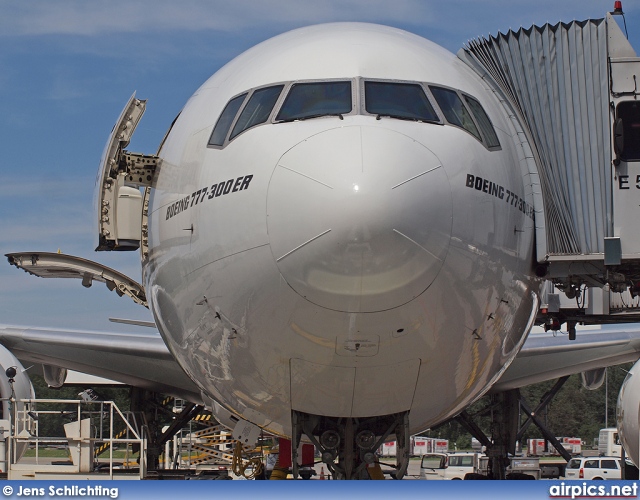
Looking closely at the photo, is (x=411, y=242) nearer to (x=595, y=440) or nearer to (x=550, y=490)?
(x=550, y=490)

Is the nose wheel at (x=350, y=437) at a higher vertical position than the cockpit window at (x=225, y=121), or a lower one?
lower

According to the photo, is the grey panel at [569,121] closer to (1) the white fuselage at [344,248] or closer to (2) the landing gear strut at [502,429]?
(1) the white fuselage at [344,248]

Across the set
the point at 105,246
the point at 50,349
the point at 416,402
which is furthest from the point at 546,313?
the point at 50,349

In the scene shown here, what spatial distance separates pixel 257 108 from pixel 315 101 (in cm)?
52

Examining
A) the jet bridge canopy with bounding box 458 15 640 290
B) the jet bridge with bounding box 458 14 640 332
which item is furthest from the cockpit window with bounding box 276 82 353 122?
the jet bridge canopy with bounding box 458 15 640 290

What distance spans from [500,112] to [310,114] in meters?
2.11

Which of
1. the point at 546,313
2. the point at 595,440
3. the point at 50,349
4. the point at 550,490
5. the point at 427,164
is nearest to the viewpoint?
the point at 550,490

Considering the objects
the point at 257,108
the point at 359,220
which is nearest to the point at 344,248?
the point at 359,220

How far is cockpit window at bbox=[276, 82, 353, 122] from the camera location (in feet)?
27.3

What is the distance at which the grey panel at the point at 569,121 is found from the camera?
9766 mm

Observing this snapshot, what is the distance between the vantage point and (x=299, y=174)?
7.54 meters

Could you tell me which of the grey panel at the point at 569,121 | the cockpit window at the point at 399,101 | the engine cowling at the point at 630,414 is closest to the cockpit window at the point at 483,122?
the cockpit window at the point at 399,101

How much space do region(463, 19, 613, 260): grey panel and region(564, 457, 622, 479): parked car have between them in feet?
79.9

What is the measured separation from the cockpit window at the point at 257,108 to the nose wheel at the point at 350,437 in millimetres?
2510
